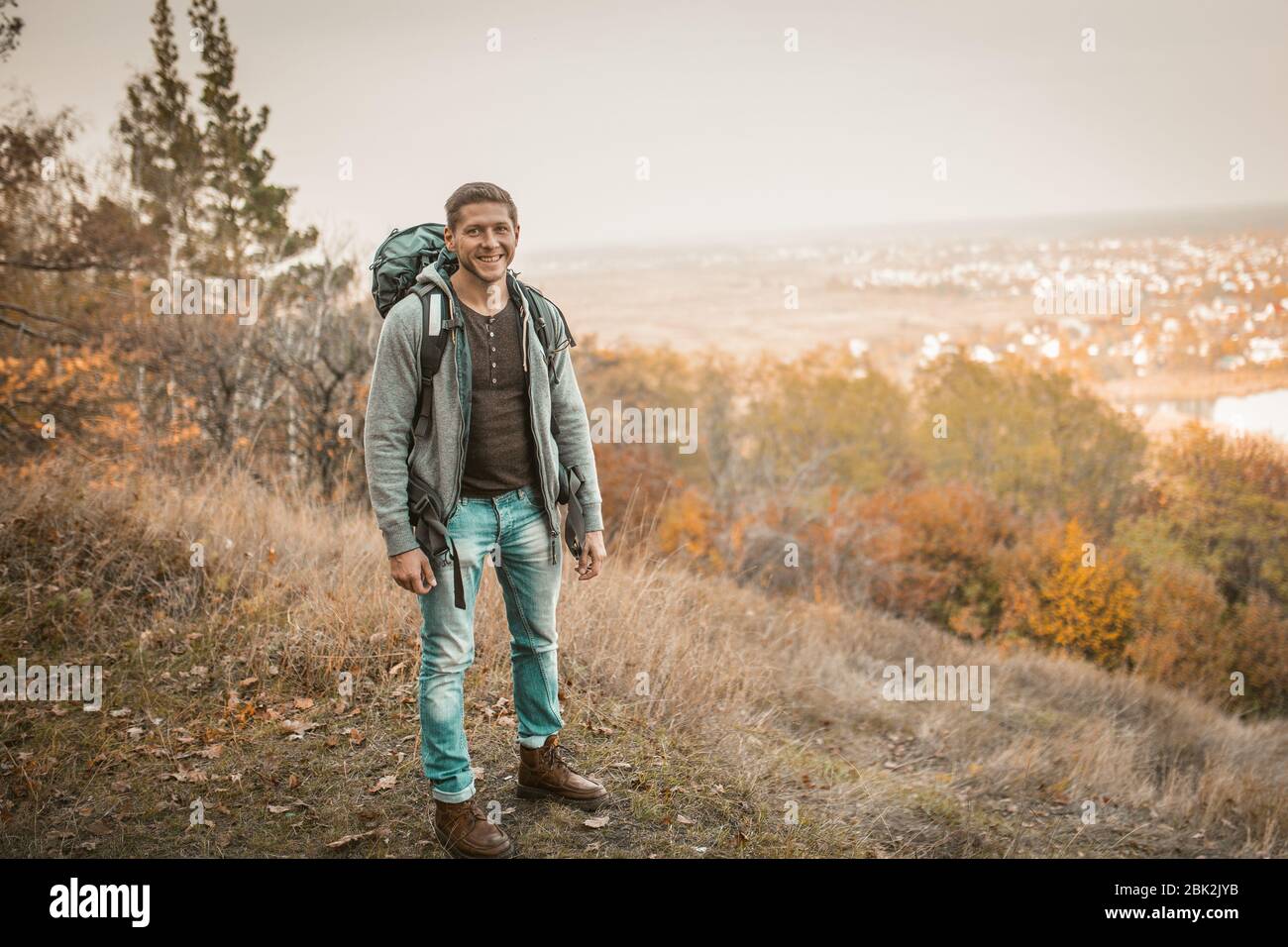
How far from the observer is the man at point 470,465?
2949 mm

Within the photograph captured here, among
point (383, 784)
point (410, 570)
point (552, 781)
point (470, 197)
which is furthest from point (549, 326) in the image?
point (383, 784)

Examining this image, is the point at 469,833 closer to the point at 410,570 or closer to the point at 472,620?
the point at 472,620

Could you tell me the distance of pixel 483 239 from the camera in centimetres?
303

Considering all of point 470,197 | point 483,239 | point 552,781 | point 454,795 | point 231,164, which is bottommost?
point 552,781

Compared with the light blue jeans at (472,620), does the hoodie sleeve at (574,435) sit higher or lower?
higher

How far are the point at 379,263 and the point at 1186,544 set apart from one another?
A: 130 ft

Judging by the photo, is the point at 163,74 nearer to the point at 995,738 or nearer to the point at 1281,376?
the point at 995,738

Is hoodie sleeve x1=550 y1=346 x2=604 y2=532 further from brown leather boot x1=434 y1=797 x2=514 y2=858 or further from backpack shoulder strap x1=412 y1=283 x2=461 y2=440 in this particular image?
brown leather boot x1=434 y1=797 x2=514 y2=858

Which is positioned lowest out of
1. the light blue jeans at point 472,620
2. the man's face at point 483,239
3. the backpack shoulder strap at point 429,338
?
the light blue jeans at point 472,620

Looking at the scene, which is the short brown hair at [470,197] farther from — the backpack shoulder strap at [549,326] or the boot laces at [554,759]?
the boot laces at [554,759]

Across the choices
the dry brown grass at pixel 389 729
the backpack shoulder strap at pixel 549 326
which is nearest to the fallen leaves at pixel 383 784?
the dry brown grass at pixel 389 729

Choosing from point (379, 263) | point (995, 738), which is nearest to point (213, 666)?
point (379, 263)

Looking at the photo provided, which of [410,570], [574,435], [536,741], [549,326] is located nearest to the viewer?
[410,570]

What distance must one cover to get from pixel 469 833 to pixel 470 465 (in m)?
1.25
